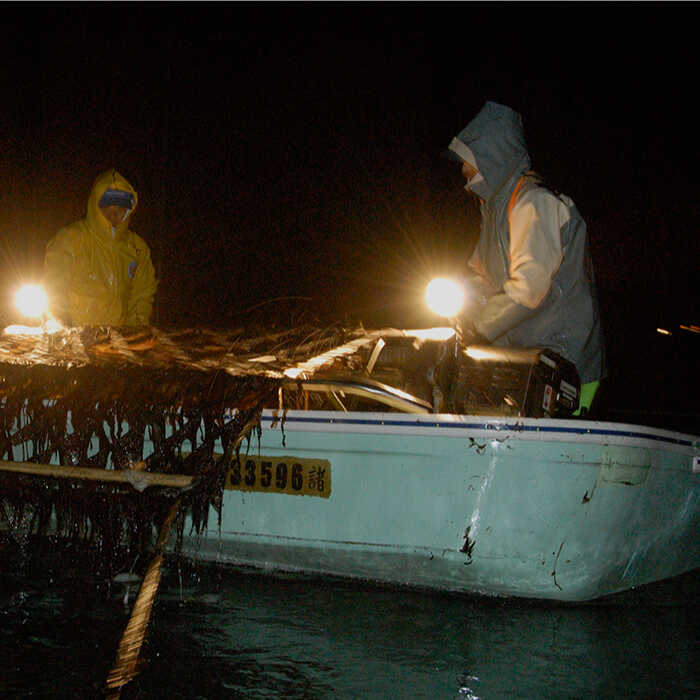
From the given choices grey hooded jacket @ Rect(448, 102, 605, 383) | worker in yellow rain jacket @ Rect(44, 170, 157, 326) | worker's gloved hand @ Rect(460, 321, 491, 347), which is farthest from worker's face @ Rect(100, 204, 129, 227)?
worker's gloved hand @ Rect(460, 321, 491, 347)

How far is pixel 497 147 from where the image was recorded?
4.68 metres

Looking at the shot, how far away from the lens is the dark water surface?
10.4 ft

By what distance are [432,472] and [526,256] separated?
1349 millimetres

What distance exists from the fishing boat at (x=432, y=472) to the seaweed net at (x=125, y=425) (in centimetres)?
2

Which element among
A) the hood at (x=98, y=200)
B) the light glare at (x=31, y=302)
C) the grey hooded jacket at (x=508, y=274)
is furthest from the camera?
the hood at (x=98, y=200)

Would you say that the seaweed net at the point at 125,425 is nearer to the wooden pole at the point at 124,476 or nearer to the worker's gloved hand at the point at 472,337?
the wooden pole at the point at 124,476

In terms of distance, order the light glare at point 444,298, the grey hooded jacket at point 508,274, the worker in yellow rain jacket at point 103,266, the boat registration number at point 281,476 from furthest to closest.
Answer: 1. the worker in yellow rain jacket at point 103,266
2. the light glare at point 444,298
3. the grey hooded jacket at point 508,274
4. the boat registration number at point 281,476

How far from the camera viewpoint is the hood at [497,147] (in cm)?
468

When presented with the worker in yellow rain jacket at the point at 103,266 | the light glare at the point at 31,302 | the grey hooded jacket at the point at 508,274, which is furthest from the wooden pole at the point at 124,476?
the worker in yellow rain jacket at the point at 103,266

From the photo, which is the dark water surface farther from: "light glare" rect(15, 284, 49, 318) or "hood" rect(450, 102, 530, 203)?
"hood" rect(450, 102, 530, 203)

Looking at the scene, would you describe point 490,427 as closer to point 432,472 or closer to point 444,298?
point 432,472

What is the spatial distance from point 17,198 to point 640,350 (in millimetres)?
16013

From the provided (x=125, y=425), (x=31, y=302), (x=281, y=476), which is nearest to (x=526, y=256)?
(x=281, y=476)

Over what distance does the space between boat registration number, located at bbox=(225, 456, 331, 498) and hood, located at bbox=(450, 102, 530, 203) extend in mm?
2058
